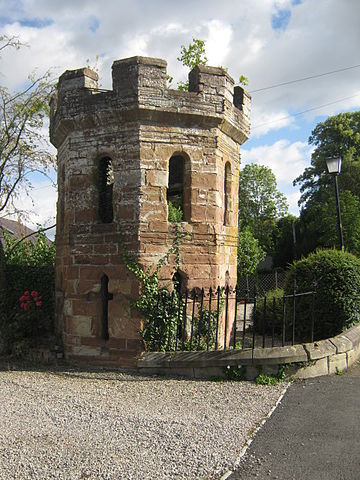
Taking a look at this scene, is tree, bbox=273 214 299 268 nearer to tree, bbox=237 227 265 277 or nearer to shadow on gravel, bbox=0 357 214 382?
tree, bbox=237 227 265 277

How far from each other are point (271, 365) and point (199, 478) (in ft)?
9.32

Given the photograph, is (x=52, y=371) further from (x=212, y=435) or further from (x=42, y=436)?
(x=212, y=435)

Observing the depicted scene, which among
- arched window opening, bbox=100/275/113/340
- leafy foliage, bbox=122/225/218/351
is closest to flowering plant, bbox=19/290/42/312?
arched window opening, bbox=100/275/113/340

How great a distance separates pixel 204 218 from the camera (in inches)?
284

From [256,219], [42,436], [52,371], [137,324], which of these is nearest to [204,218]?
[137,324]

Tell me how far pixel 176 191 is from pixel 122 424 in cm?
502

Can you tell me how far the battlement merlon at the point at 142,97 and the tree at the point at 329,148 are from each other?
21.0 metres

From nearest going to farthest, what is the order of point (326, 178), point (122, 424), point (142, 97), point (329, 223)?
point (122, 424) < point (142, 97) < point (329, 223) < point (326, 178)

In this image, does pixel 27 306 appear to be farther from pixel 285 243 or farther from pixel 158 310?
pixel 285 243

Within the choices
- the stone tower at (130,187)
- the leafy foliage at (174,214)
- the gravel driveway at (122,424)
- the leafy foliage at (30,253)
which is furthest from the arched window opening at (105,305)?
the leafy foliage at (30,253)

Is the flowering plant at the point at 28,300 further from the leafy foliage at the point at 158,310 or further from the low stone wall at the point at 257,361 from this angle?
the low stone wall at the point at 257,361

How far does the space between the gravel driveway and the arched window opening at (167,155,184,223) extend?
2534 mm

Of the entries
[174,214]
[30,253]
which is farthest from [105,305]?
[30,253]

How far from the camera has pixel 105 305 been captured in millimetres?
7242
